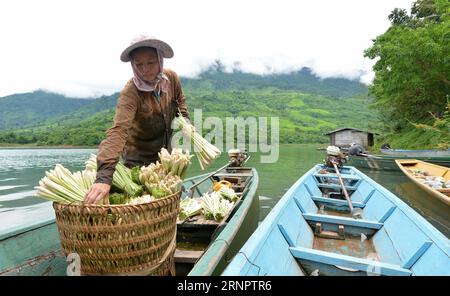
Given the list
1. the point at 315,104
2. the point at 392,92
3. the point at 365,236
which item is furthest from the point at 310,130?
the point at 365,236

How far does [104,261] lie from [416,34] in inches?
945

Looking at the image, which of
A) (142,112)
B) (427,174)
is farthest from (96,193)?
(427,174)

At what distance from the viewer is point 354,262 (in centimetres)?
280

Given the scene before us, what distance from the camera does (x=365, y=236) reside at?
4.32 m

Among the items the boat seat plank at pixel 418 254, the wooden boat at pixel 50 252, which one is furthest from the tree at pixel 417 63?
the wooden boat at pixel 50 252

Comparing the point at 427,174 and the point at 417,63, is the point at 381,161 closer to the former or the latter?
the point at 427,174

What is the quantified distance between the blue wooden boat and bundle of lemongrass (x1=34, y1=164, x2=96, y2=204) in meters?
1.24

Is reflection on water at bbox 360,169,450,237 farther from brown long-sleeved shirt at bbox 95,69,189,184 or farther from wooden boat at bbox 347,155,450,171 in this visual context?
brown long-sleeved shirt at bbox 95,69,189,184

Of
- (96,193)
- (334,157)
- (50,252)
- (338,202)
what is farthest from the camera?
(334,157)

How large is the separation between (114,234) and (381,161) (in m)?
19.6
